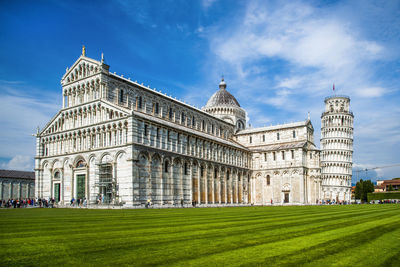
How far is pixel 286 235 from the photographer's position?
39.8 feet

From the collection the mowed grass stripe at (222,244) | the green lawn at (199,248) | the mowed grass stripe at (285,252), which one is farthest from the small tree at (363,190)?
the mowed grass stripe at (285,252)

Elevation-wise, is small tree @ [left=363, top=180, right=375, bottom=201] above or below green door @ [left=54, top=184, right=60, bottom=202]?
below

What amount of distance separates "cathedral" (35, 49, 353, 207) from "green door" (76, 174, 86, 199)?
139 mm

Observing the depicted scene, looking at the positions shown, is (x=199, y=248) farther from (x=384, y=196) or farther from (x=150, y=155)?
(x=384, y=196)

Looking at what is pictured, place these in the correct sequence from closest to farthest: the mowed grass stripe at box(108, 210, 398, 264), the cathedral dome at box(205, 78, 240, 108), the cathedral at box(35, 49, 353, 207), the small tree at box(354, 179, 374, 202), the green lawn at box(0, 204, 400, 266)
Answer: the green lawn at box(0, 204, 400, 266) → the mowed grass stripe at box(108, 210, 398, 264) → the cathedral at box(35, 49, 353, 207) → the cathedral dome at box(205, 78, 240, 108) → the small tree at box(354, 179, 374, 202)

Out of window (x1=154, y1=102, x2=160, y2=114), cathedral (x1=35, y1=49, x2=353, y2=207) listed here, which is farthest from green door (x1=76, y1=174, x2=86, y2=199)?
window (x1=154, y1=102, x2=160, y2=114)

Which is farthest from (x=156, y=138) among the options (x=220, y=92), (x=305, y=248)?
(x=220, y=92)

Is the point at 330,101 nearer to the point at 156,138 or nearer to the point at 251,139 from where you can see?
the point at 251,139

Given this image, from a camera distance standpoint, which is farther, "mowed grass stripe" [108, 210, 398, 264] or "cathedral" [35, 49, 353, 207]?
"cathedral" [35, 49, 353, 207]

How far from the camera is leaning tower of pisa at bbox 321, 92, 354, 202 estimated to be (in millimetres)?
107000

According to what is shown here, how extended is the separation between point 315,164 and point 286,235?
2556 inches

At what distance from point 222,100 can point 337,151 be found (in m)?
44.7

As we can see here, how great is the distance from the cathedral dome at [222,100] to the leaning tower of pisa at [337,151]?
124 ft

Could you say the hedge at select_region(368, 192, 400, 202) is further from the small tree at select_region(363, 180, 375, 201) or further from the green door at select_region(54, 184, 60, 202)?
the green door at select_region(54, 184, 60, 202)
